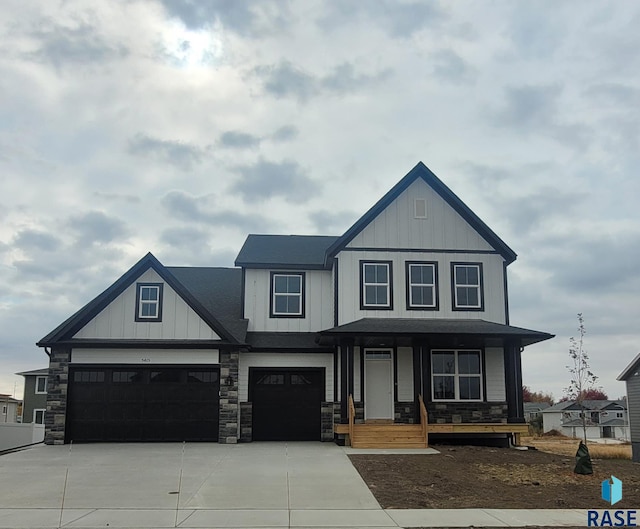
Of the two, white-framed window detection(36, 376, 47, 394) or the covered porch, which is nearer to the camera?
the covered porch

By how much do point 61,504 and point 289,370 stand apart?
38.0 feet

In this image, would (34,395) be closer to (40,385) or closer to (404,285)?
(40,385)

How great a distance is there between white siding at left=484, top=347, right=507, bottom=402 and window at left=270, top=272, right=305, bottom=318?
264 inches

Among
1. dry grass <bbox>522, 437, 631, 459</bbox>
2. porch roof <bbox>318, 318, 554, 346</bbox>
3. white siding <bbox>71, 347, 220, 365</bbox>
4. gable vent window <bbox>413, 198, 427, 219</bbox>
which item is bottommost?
dry grass <bbox>522, 437, 631, 459</bbox>

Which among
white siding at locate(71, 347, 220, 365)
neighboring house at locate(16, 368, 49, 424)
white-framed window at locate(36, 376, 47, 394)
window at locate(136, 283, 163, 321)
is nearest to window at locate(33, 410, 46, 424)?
neighboring house at locate(16, 368, 49, 424)

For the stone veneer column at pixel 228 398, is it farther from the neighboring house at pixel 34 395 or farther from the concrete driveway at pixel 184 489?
the neighboring house at pixel 34 395

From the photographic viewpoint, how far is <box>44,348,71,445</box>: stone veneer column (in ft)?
70.2

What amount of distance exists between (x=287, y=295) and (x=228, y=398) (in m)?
4.57

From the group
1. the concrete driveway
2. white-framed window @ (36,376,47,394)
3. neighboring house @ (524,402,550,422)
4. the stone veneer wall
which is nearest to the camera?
the concrete driveway

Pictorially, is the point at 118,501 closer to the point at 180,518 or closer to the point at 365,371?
the point at 180,518

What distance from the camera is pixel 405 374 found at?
22.6m

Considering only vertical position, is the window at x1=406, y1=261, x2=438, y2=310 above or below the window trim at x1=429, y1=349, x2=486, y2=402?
above

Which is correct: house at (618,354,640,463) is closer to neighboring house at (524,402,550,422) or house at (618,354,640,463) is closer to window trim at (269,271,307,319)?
window trim at (269,271,307,319)

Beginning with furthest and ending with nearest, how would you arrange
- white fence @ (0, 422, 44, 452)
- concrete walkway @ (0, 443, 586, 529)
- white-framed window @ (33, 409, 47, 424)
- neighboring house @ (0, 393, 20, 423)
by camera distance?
white-framed window @ (33, 409, 47, 424), neighboring house @ (0, 393, 20, 423), white fence @ (0, 422, 44, 452), concrete walkway @ (0, 443, 586, 529)
